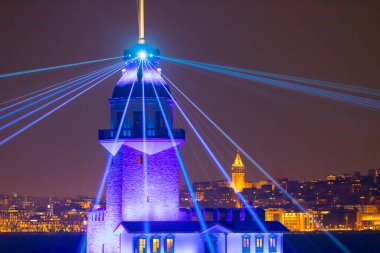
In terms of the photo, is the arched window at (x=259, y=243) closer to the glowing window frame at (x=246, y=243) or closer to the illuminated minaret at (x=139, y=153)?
the glowing window frame at (x=246, y=243)

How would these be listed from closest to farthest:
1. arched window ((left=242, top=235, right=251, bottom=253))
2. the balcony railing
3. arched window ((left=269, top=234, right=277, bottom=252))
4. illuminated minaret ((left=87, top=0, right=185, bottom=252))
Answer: arched window ((left=242, top=235, right=251, bottom=253)), illuminated minaret ((left=87, top=0, right=185, bottom=252)), arched window ((left=269, top=234, right=277, bottom=252)), the balcony railing

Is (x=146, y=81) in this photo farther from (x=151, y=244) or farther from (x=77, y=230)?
(x=77, y=230)

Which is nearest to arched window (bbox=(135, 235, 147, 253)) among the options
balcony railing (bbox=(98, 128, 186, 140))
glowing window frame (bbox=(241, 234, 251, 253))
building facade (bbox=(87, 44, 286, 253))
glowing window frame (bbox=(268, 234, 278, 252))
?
building facade (bbox=(87, 44, 286, 253))

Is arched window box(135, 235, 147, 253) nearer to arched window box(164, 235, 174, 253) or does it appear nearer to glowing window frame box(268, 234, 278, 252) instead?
arched window box(164, 235, 174, 253)

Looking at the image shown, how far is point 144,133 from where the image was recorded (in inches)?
2857

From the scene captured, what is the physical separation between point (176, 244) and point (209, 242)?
6.11 feet

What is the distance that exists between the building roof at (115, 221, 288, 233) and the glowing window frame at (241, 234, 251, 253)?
33cm

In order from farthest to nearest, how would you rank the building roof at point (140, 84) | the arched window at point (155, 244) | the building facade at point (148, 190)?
the building roof at point (140, 84), the building facade at point (148, 190), the arched window at point (155, 244)

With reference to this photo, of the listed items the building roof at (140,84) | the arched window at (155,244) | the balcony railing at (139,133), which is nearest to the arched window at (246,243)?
the arched window at (155,244)

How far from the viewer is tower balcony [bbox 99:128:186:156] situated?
72375 mm

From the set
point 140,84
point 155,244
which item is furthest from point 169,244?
point 140,84

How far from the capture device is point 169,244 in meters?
70.7

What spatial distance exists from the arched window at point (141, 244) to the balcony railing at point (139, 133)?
590 centimetres

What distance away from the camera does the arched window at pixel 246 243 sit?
7162cm
